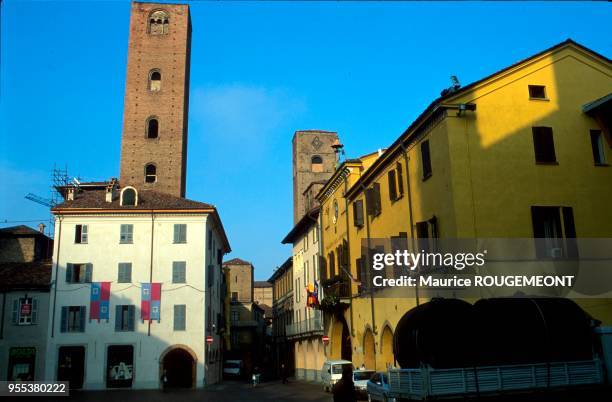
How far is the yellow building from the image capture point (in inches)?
826

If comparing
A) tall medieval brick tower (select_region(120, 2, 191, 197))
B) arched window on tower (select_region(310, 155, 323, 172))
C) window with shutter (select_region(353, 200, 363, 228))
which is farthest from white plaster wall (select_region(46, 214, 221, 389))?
arched window on tower (select_region(310, 155, 323, 172))

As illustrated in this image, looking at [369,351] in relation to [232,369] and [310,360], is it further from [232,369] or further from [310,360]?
[232,369]

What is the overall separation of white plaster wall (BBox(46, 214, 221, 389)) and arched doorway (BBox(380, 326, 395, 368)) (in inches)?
635

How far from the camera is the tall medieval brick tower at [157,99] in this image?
53.8 meters

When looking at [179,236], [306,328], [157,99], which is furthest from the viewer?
[157,99]

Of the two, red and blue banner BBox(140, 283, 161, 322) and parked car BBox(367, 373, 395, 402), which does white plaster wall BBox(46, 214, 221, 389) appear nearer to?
red and blue banner BBox(140, 283, 161, 322)

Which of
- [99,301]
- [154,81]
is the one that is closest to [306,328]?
[99,301]

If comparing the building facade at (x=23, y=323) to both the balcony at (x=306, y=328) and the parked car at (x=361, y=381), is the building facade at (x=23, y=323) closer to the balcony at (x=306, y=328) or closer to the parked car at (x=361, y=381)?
the balcony at (x=306, y=328)

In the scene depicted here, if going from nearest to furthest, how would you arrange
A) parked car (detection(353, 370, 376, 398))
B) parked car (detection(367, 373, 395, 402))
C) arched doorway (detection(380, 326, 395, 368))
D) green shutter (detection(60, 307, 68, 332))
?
parked car (detection(367, 373, 395, 402))
parked car (detection(353, 370, 376, 398))
arched doorway (detection(380, 326, 395, 368))
green shutter (detection(60, 307, 68, 332))

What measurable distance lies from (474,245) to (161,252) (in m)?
26.2

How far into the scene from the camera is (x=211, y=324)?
145 feet

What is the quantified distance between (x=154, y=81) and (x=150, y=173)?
918 cm

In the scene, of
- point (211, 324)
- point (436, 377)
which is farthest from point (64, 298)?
point (436, 377)

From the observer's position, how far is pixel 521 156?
2169 centimetres
